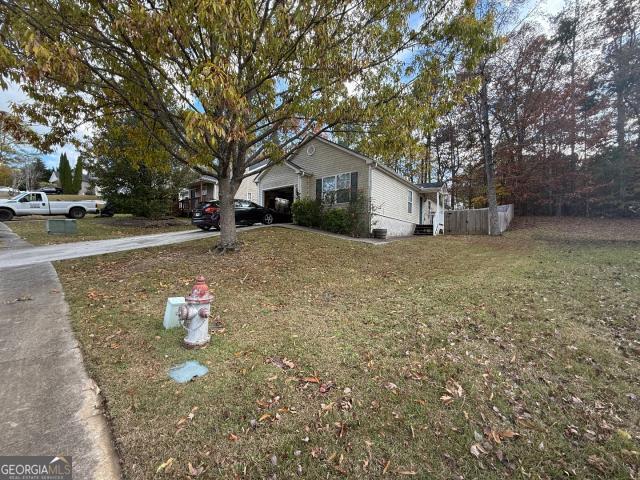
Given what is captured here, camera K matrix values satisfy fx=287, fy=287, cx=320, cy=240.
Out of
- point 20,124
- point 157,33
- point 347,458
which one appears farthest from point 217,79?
point 20,124

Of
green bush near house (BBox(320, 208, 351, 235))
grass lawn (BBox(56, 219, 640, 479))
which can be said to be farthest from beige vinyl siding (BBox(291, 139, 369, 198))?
grass lawn (BBox(56, 219, 640, 479))

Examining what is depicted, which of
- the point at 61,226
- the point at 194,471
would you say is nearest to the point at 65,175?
the point at 61,226

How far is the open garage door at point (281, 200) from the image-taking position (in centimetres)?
1728

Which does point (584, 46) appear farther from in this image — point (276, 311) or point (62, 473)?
point (62, 473)

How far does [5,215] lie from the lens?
1730 centimetres

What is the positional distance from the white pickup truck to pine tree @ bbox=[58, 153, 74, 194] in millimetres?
31638

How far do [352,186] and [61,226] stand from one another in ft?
45.1

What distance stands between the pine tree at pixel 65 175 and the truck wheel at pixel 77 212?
33.0m

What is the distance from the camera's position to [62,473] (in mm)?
1793

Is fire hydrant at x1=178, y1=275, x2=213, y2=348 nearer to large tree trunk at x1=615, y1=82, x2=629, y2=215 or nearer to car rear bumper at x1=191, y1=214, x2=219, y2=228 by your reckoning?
car rear bumper at x1=191, y1=214, x2=219, y2=228

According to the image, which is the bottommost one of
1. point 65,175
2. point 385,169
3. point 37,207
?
point 37,207

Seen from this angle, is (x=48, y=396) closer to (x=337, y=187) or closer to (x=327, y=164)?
(x=337, y=187)

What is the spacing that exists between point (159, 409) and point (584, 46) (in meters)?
27.5

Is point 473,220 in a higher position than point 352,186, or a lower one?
lower
